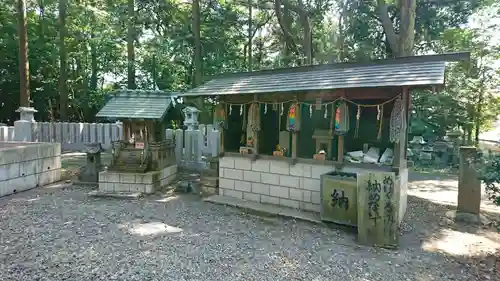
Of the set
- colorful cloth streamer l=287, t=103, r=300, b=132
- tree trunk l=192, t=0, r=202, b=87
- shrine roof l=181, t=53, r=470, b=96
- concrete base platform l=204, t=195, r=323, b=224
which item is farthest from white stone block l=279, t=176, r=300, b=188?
tree trunk l=192, t=0, r=202, b=87

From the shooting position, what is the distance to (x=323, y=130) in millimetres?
7457

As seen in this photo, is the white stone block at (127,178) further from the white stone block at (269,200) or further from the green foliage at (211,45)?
the green foliage at (211,45)

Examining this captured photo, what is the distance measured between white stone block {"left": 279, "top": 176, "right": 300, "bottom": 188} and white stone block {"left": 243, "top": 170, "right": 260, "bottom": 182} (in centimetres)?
65

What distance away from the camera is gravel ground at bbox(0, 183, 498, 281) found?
4188mm

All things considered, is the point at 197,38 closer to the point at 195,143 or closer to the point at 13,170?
the point at 195,143

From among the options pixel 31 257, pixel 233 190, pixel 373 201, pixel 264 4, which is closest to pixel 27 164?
pixel 31 257

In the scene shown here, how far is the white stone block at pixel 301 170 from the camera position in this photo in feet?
22.7

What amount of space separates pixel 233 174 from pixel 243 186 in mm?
429

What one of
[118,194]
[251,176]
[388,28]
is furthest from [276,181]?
[388,28]

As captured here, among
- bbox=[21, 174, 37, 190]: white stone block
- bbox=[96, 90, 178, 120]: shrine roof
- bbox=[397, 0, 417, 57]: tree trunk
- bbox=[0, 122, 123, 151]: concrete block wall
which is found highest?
bbox=[397, 0, 417, 57]: tree trunk

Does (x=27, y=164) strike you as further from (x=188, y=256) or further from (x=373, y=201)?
(x=373, y=201)

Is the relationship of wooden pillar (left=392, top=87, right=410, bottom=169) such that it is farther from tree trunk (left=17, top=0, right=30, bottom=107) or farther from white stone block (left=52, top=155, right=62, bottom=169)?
tree trunk (left=17, top=0, right=30, bottom=107)

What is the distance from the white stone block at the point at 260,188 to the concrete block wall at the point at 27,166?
6434 mm

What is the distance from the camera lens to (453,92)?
1558 centimetres
